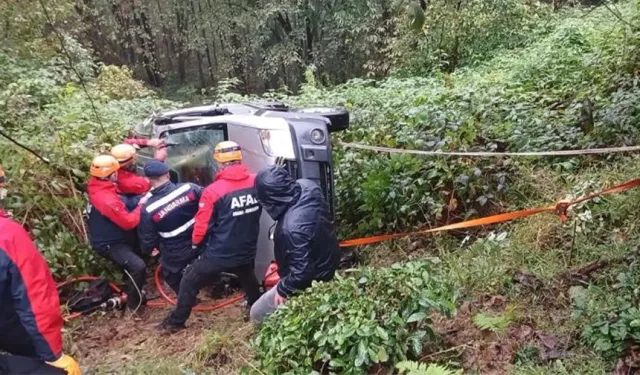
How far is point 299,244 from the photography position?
4559 mm

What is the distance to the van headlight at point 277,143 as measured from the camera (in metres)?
5.50

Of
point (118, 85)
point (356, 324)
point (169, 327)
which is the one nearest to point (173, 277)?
point (169, 327)

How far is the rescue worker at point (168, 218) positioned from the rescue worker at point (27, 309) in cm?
190

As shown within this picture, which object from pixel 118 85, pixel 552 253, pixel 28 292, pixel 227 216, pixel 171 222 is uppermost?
pixel 28 292

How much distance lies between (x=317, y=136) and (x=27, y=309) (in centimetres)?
297

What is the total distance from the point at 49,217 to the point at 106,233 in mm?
960

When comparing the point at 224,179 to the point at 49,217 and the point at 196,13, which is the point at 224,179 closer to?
the point at 49,217

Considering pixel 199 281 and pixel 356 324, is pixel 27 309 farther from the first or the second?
pixel 199 281

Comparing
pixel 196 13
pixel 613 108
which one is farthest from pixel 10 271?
pixel 196 13

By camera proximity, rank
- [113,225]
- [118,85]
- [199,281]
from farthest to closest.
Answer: [118,85], [113,225], [199,281]

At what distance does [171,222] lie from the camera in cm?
554

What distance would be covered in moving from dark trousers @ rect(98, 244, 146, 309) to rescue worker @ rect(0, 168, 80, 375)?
7.63 feet

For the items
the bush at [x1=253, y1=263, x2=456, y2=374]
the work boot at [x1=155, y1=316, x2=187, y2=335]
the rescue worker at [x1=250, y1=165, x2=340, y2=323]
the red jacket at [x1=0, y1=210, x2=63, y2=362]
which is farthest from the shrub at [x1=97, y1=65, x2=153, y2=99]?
the bush at [x1=253, y1=263, x2=456, y2=374]

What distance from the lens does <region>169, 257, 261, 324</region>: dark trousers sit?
5305 millimetres
